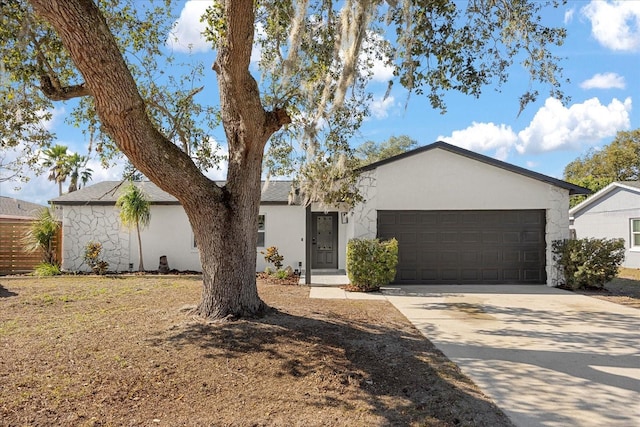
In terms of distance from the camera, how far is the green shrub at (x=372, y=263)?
1038cm

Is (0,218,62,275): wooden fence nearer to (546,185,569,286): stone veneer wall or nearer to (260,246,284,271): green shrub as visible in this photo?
(260,246,284,271): green shrub

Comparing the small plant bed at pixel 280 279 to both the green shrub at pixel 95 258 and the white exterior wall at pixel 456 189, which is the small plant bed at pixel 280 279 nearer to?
the white exterior wall at pixel 456 189

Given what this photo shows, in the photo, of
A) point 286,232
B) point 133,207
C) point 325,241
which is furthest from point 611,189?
point 133,207

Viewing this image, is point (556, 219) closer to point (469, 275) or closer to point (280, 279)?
point (469, 275)

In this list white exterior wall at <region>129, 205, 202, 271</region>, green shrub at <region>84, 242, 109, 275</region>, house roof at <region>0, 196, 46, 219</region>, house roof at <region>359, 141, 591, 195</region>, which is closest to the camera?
house roof at <region>359, 141, 591, 195</region>

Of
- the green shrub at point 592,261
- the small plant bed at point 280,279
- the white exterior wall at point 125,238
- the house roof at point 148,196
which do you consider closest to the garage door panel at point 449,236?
the green shrub at point 592,261

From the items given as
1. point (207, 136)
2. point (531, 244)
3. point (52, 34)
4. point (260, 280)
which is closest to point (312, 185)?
point (207, 136)

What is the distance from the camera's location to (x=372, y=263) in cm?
1039

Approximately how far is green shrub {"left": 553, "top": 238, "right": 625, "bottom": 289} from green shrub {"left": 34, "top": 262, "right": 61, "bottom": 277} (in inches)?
591

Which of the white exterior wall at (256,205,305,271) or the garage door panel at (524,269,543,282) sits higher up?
the white exterior wall at (256,205,305,271)

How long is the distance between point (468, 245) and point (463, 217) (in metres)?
0.79

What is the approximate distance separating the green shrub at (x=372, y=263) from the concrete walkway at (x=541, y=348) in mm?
446

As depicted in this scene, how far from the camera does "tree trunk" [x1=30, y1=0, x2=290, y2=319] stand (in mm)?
4707

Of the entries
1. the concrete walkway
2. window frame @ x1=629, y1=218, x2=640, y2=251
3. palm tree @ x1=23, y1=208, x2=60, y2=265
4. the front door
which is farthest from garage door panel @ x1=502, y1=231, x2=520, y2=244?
palm tree @ x1=23, y1=208, x2=60, y2=265
